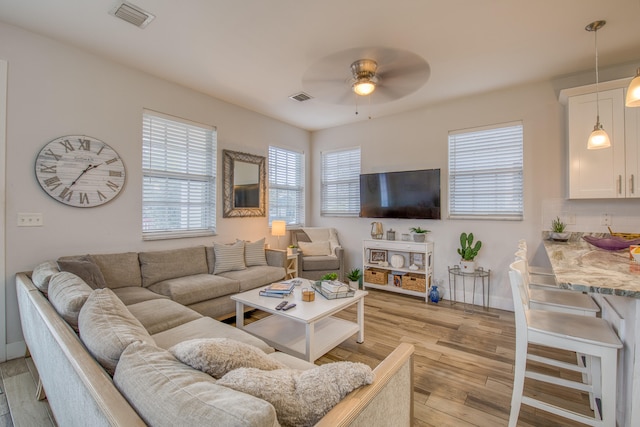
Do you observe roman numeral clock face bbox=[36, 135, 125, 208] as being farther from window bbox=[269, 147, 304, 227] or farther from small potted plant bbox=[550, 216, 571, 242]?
small potted plant bbox=[550, 216, 571, 242]

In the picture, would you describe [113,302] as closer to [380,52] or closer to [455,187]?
[380,52]

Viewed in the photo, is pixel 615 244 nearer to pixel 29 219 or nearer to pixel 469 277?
pixel 469 277

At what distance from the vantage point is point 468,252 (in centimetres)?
370

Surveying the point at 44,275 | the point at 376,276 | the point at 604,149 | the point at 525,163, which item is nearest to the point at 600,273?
the point at 604,149

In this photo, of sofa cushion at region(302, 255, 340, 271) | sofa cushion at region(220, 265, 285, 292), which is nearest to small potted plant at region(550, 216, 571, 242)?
sofa cushion at region(302, 255, 340, 271)

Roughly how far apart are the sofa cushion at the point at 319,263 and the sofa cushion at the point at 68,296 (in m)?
2.95

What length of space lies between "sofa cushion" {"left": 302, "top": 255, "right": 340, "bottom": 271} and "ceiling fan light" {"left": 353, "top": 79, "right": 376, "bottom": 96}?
2.67 m

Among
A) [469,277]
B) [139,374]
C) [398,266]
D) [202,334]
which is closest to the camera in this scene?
[139,374]

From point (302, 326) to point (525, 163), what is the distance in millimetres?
3294

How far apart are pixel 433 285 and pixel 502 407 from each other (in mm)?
2296

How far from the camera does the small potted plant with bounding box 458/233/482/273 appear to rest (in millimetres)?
3665

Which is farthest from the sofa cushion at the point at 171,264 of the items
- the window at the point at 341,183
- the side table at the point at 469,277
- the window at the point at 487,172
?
the window at the point at 487,172

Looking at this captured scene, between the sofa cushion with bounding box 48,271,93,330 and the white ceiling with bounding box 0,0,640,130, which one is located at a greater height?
the white ceiling with bounding box 0,0,640,130

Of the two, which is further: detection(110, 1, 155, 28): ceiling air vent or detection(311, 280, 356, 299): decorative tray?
detection(311, 280, 356, 299): decorative tray
